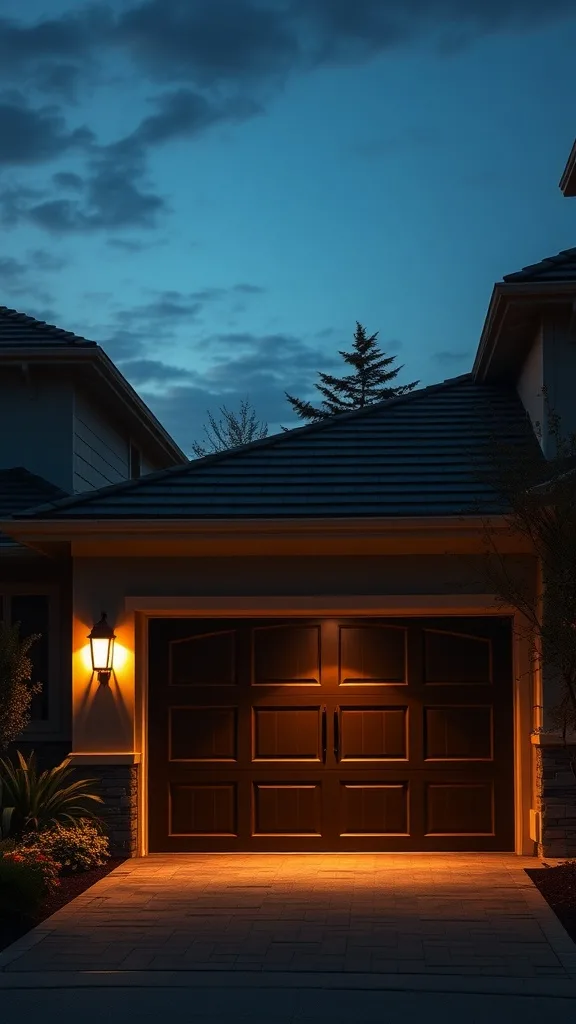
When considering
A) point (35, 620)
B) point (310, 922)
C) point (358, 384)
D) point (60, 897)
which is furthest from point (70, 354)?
point (358, 384)

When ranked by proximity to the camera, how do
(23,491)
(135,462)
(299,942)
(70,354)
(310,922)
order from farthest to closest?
(135,462)
(70,354)
(23,491)
(310,922)
(299,942)

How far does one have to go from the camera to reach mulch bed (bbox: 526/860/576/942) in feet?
28.3

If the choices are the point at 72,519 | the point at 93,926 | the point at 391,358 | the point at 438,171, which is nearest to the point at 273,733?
the point at 72,519

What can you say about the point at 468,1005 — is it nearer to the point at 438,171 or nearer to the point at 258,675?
the point at 258,675

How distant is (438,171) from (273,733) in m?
18.6

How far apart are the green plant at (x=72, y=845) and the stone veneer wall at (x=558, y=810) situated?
156 inches

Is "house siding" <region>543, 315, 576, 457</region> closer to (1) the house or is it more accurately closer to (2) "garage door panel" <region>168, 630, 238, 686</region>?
(1) the house

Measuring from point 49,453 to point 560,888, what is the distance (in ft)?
27.7

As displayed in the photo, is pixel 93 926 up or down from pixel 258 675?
down

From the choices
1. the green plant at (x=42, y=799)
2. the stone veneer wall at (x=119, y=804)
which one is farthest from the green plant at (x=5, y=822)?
the stone veneer wall at (x=119, y=804)

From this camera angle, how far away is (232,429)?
4909 cm

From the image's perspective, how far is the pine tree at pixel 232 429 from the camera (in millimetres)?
48438

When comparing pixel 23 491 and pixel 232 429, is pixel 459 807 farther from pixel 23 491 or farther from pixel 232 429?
pixel 232 429

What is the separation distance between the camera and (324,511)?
11625 millimetres
